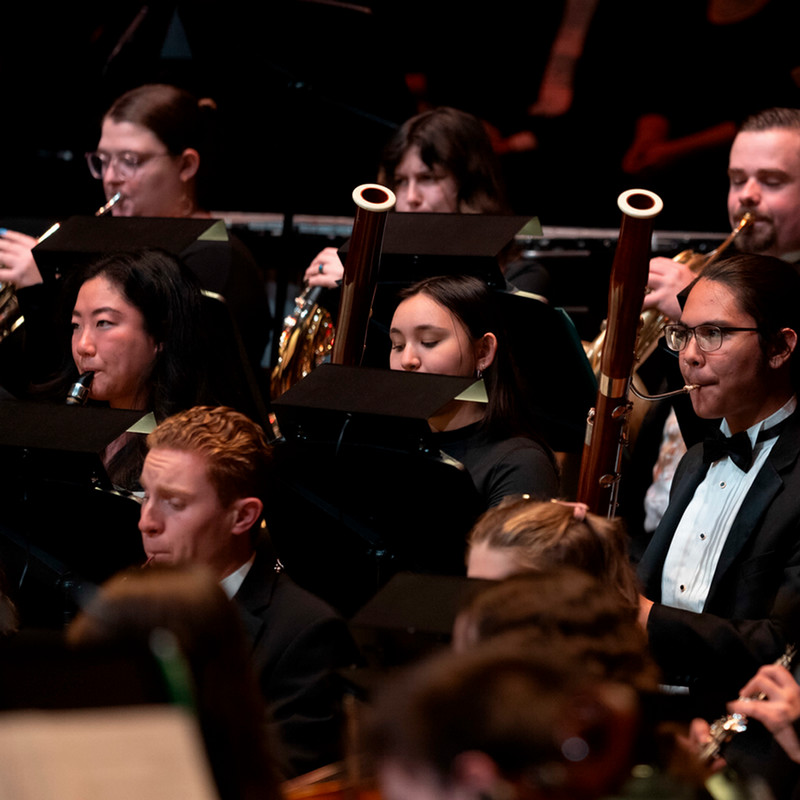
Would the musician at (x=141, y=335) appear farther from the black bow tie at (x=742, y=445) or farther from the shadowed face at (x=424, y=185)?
the black bow tie at (x=742, y=445)

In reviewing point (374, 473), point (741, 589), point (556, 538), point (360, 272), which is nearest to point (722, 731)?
point (556, 538)

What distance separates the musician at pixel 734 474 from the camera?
2180 millimetres

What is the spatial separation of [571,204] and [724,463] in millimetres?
2227

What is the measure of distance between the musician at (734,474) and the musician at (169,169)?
49.6 inches

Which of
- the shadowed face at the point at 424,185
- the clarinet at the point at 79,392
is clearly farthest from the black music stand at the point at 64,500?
the shadowed face at the point at 424,185

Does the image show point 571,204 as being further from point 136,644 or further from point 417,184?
point 136,644

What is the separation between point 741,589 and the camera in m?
2.20

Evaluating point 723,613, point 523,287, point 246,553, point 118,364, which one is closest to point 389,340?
point 523,287

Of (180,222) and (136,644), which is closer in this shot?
(136,644)

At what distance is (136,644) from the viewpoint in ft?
3.61

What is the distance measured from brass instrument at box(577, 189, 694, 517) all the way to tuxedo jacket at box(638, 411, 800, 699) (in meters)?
0.16

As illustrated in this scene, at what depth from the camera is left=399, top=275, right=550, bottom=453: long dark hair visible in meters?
2.60

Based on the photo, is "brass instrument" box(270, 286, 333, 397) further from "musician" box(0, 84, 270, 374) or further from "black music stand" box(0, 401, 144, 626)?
"black music stand" box(0, 401, 144, 626)

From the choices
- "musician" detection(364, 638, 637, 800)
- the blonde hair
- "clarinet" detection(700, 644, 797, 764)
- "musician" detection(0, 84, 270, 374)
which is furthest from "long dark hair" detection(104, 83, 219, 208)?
"musician" detection(364, 638, 637, 800)
